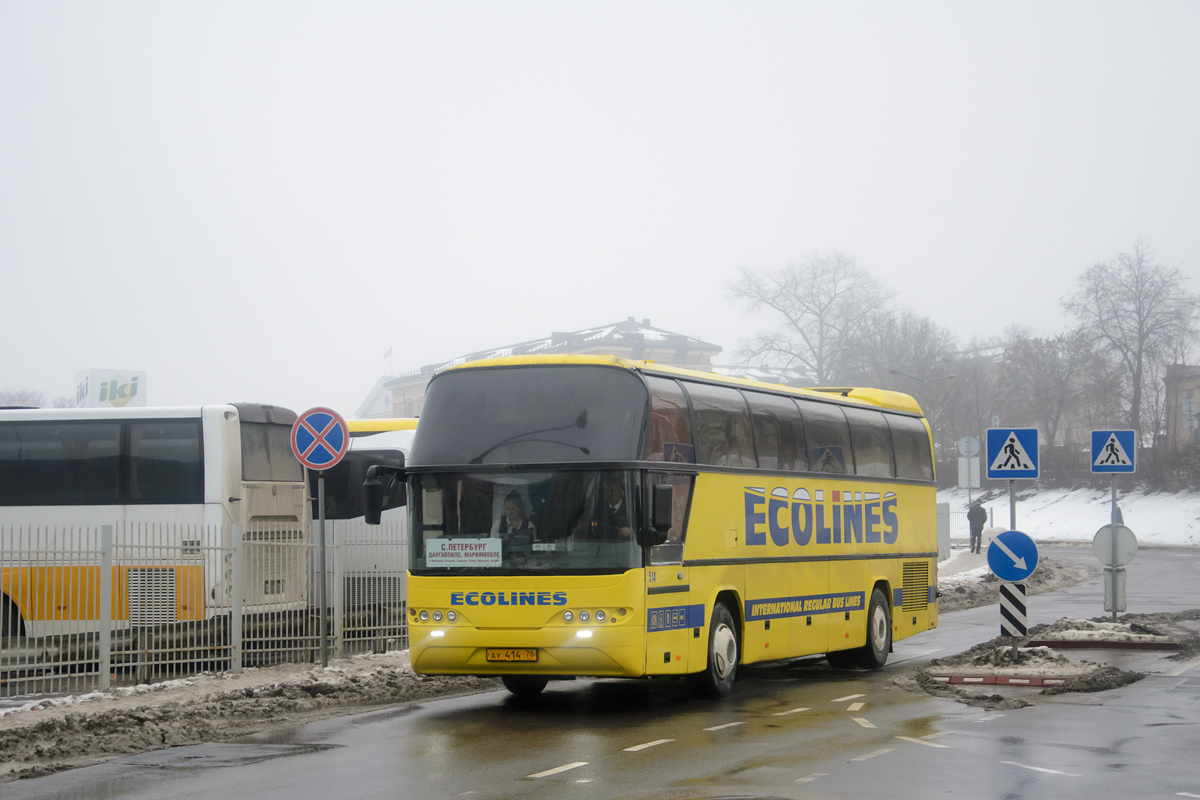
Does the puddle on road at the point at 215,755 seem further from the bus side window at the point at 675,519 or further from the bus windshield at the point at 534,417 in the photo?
the bus side window at the point at 675,519

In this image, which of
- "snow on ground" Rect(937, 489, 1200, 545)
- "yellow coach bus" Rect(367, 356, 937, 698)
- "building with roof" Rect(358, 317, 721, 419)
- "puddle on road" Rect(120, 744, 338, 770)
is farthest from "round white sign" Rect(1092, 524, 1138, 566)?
"building with roof" Rect(358, 317, 721, 419)

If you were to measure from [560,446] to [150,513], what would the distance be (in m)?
7.52

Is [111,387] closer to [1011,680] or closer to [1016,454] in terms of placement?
[1016,454]

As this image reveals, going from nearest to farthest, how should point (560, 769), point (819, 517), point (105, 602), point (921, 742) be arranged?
point (560, 769) → point (921, 742) → point (105, 602) → point (819, 517)

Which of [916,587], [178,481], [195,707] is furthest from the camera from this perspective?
[916,587]

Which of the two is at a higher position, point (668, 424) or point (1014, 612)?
point (668, 424)

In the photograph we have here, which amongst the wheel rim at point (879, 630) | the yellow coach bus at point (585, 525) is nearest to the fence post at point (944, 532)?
the wheel rim at point (879, 630)

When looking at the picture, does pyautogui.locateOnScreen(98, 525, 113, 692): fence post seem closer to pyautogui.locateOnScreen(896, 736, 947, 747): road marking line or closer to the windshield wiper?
the windshield wiper

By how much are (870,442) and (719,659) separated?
17.0 ft

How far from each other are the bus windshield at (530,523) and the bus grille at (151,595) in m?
3.61

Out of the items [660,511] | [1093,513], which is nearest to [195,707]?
[660,511]

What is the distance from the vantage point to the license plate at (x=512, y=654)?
12.4 m

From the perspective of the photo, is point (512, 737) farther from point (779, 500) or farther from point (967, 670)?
point (967, 670)

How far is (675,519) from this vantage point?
43.0 ft
